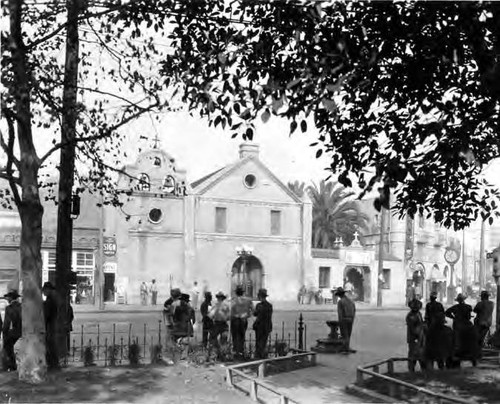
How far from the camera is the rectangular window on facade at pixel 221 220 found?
135ft

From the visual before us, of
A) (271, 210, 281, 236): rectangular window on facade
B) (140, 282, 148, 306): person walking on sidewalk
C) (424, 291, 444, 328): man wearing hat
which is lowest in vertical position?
(140, 282, 148, 306): person walking on sidewalk

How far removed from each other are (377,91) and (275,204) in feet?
117

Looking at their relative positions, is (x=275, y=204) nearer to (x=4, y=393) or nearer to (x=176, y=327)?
(x=176, y=327)

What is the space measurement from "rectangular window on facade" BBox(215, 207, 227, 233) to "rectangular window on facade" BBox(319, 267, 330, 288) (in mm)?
8001

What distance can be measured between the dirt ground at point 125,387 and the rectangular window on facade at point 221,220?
29.9 meters

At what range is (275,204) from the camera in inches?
1693

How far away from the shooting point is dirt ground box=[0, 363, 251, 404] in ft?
29.1

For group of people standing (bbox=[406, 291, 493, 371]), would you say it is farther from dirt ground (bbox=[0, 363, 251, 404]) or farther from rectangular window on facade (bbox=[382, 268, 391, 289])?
rectangular window on facade (bbox=[382, 268, 391, 289])

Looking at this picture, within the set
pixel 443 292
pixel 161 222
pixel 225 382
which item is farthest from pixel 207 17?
pixel 443 292

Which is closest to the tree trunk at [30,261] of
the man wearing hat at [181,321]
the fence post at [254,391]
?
the fence post at [254,391]

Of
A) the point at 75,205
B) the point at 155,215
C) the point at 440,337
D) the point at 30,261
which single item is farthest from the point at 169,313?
the point at 155,215

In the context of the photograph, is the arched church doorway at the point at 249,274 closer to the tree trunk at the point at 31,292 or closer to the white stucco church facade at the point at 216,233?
the white stucco church facade at the point at 216,233

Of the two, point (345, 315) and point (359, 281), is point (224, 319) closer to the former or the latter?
point (345, 315)

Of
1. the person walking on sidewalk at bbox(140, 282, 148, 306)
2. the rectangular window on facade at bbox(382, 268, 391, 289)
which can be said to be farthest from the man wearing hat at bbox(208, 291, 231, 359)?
the rectangular window on facade at bbox(382, 268, 391, 289)
